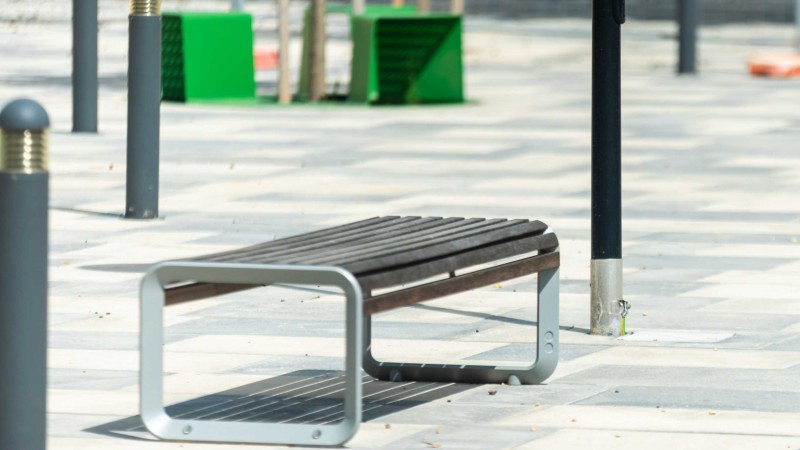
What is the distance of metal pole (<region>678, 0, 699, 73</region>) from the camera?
21.6 meters

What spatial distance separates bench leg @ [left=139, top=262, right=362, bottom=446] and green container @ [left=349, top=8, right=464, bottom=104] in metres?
12.9

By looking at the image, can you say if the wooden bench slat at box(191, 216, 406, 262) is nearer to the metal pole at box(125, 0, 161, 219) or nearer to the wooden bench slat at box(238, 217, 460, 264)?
the wooden bench slat at box(238, 217, 460, 264)

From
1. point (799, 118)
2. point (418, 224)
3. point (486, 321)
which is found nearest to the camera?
point (418, 224)

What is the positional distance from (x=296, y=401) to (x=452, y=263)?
2.45ft

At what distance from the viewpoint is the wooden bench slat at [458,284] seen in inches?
231

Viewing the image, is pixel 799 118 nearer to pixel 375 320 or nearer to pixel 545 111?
pixel 545 111

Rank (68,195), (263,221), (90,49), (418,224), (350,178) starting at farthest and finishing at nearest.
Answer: (90,49), (350,178), (68,195), (263,221), (418,224)

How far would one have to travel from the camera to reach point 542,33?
30.0 meters

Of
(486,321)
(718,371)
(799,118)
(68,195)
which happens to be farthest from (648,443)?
(799,118)

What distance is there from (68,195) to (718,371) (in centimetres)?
623

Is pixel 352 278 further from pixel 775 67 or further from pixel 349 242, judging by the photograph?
pixel 775 67

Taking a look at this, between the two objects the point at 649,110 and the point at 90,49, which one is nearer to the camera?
the point at 90,49

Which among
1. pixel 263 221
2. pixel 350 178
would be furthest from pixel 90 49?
pixel 263 221

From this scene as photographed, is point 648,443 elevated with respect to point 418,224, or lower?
lower
